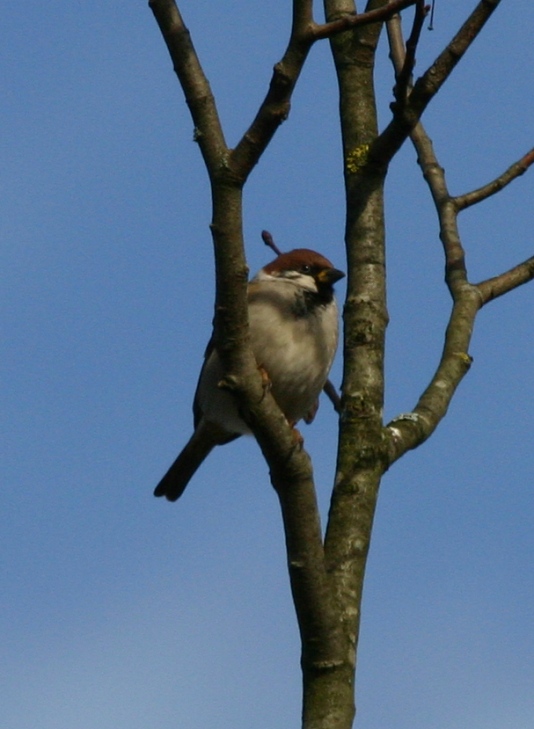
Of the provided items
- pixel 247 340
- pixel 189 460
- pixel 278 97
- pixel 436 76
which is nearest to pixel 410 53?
pixel 436 76

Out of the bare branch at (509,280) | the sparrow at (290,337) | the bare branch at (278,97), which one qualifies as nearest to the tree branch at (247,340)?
the bare branch at (278,97)

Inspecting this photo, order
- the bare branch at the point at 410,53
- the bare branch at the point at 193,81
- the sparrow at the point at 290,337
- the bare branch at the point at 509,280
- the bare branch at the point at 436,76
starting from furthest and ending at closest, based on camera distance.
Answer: the sparrow at the point at 290,337 → the bare branch at the point at 509,280 → the bare branch at the point at 436,76 → the bare branch at the point at 410,53 → the bare branch at the point at 193,81

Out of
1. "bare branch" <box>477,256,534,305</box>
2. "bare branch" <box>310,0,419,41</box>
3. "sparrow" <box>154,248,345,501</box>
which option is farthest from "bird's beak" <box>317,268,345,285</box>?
"bare branch" <box>310,0,419,41</box>

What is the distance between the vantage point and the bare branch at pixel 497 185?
14.3ft

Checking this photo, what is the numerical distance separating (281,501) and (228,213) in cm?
72

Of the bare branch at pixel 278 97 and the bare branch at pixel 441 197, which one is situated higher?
the bare branch at pixel 441 197

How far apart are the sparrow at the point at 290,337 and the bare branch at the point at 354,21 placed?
1922mm

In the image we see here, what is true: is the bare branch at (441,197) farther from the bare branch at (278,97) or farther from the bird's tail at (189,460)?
the bird's tail at (189,460)

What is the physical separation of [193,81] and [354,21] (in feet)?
1.36

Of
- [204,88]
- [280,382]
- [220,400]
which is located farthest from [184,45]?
[220,400]

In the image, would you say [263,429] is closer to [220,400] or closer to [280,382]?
[280,382]

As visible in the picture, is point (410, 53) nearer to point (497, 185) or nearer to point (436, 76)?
point (436, 76)

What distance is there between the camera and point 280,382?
4945 millimetres

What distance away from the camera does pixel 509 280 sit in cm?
414
